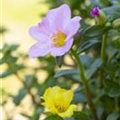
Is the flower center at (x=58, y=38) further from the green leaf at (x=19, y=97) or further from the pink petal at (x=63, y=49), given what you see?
the green leaf at (x=19, y=97)

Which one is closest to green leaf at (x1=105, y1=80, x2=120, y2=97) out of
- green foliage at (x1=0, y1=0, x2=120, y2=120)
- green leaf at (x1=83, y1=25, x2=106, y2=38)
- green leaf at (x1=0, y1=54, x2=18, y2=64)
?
green foliage at (x1=0, y1=0, x2=120, y2=120)

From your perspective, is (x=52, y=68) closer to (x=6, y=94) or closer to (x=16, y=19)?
(x=6, y=94)

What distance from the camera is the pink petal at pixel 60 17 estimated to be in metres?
0.57

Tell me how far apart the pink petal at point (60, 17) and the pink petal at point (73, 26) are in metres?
0.02

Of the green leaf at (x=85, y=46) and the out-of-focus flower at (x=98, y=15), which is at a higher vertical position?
the out-of-focus flower at (x=98, y=15)

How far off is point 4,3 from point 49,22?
205cm

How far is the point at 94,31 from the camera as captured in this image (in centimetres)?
59

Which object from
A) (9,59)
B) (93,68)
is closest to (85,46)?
(93,68)

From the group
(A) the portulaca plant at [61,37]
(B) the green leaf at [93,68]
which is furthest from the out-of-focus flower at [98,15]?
(B) the green leaf at [93,68]

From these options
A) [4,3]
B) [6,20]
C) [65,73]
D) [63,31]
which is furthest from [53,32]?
[4,3]

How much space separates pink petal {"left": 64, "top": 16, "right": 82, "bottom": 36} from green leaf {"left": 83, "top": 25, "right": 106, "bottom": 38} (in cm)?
4

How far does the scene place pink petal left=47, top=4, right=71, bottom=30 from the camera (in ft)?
1.88

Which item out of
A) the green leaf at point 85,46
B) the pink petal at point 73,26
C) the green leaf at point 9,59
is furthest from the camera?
the green leaf at point 9,59

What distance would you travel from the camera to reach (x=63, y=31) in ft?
1.91
